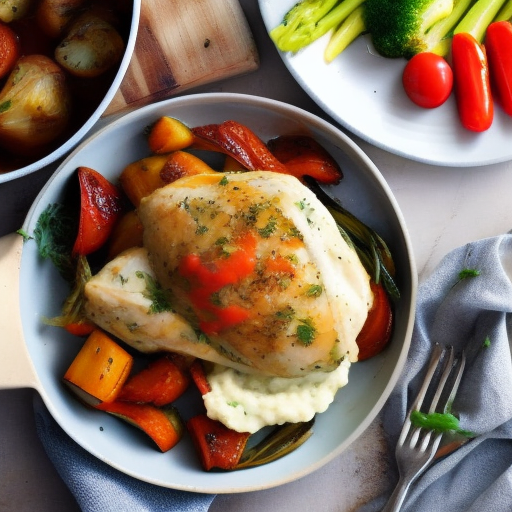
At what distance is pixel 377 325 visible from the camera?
2.31 metres

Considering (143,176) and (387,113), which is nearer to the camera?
(143,176)

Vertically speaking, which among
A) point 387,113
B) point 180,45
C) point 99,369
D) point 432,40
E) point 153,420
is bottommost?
point 153,420

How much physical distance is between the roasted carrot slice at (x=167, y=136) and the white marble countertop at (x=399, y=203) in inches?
9.7

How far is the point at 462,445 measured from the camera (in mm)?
2404

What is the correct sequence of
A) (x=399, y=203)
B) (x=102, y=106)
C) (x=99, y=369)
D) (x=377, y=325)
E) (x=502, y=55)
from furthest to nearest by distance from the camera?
(x=399, y=203), (x=502, y=55), (x=377, y=325), (x=99, y=369), (x=102, y=106)

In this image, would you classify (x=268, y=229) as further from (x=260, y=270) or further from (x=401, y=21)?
(x=401, y=21)

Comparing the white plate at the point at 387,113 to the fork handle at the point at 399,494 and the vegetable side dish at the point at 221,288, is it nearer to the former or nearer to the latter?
the vegetable side dish at the point at 221,288

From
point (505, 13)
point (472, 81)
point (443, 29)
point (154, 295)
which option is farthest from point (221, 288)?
point (505, 13)

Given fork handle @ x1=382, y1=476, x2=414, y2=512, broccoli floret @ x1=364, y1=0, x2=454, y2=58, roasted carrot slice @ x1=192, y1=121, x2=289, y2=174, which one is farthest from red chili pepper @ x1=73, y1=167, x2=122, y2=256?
fork handle @ x1=382, y1=476, x2=414, y2=512

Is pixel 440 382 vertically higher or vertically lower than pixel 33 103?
lower

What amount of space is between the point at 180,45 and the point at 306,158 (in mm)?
579

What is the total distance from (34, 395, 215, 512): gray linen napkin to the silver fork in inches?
26.0

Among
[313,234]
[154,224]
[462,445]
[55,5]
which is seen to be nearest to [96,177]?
[154,224]

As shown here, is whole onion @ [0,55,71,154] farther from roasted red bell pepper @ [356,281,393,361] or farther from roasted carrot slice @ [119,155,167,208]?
roasted red bell pepper @ [356,281,393,361]
